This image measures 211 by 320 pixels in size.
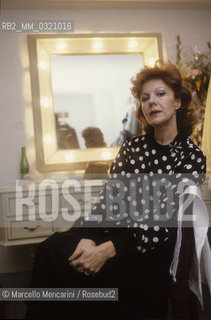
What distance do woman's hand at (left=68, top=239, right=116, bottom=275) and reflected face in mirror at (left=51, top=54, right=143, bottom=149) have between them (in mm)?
1185

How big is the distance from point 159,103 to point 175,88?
4.1 inches

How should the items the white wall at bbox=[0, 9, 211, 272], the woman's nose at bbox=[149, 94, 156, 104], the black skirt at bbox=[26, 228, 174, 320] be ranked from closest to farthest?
the black skirt at bbox=[26, 228, 174, 320], the woman's nose at bbox=[149, 94, 156, 104], the white wall at bbox=[0, 9, 211, 272]

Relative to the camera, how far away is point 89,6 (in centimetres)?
217

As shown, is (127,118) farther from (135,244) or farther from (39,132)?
(135,244)

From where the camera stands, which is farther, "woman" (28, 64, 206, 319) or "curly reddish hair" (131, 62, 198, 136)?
"curly reddish hair" (131, 62, 198, 136)

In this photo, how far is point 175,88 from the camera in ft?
4.22

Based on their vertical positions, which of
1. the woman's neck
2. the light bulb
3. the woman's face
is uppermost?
the light bulb

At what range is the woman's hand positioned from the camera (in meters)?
1.00

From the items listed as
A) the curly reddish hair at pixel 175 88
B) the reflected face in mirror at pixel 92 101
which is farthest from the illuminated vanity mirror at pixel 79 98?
the curly reddish hair at pixel 175 88

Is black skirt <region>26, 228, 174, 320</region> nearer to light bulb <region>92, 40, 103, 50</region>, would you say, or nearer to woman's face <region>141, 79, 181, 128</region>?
woman's face <region>141, 79, 181, 128</region>

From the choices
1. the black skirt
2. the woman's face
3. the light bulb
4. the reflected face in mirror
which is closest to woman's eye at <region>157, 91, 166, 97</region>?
the woman's face

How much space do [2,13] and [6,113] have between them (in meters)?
0.65

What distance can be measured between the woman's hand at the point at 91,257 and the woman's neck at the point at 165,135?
0.46m

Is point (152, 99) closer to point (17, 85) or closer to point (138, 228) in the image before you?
point (138, 228)
